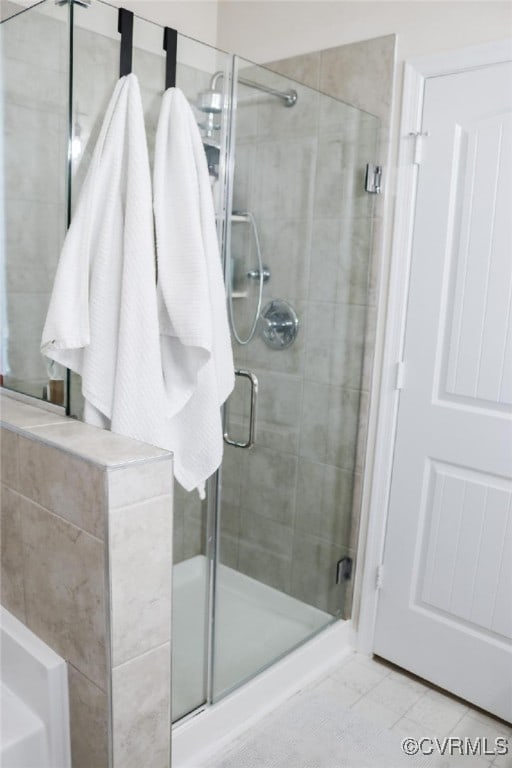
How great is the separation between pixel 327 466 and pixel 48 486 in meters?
1.15

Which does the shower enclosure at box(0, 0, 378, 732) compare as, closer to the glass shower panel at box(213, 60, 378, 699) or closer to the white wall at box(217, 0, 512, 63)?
the glass shower panel at box(213, 60, 378, 699)

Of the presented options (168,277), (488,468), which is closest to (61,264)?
(168,277)

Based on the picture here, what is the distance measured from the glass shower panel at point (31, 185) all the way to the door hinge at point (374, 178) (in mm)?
1017

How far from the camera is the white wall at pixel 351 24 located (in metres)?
1.81

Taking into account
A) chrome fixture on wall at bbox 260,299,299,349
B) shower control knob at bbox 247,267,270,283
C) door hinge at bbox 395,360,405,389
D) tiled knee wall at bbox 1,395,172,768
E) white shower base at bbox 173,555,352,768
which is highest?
shower control knob at bbox 247,267,270,283

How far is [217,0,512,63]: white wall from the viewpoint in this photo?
5.93 feet

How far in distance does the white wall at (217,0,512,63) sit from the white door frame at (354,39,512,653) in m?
0.05

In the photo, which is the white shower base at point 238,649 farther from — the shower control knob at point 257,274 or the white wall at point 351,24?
the white wall at point 351,24

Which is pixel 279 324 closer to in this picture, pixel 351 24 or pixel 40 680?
pixel 351 24

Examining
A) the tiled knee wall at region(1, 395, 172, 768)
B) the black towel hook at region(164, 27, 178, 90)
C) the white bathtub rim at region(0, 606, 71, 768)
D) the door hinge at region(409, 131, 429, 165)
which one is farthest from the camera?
the door hinge at region(409, 131, 429, 165)

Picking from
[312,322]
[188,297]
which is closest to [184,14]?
[312,322]

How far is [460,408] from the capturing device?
1963mm

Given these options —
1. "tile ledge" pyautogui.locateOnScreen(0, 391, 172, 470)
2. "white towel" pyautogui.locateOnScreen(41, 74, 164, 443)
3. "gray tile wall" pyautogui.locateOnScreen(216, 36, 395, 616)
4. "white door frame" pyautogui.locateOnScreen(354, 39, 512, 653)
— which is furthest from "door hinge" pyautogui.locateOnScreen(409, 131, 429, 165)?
"tile ledge" pyautogui.locateOnScreen(0, 391, 172, 470)

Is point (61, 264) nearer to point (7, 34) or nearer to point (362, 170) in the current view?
point (7, 34)
